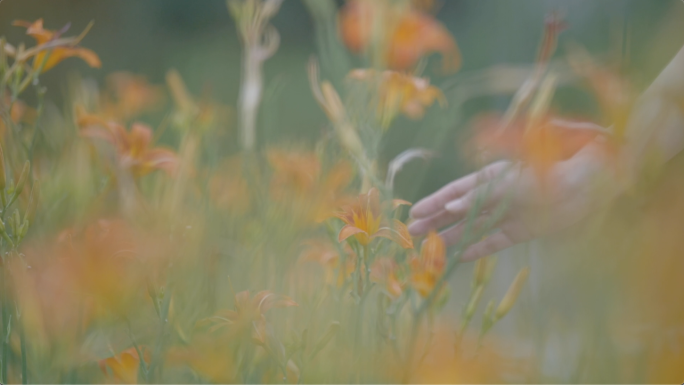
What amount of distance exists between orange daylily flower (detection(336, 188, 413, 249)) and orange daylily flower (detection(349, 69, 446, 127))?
0.31 feet

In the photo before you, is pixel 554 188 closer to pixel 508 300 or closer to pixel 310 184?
pixel 508 300

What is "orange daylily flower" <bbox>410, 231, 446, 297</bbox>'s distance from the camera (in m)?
0.43

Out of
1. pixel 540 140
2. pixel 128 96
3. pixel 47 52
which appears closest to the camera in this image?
pixel 540 140

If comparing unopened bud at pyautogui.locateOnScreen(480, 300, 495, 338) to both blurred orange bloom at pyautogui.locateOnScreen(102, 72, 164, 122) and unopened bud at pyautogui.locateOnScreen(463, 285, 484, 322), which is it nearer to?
unopened bud at pyautogui.locateOnScreen(463, 285, 484, 322)

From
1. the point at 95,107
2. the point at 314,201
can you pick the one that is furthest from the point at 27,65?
the point at 314,201

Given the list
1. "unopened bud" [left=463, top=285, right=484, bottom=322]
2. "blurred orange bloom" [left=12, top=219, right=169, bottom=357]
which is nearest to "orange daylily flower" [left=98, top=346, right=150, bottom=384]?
"blurred orange bloom" [left=12, top=219, right=169, bottom=357]

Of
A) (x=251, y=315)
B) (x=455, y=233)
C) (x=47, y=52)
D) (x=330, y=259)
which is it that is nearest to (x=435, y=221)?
(x=455, y=233)

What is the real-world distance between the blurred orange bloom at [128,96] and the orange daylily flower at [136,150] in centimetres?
13

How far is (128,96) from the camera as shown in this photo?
681mm

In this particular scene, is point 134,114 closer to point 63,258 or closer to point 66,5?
point 66,5

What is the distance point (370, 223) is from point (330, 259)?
7 cm

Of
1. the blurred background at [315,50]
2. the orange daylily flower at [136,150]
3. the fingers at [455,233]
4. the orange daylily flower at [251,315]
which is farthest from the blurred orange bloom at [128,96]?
the fingers at [455,233]

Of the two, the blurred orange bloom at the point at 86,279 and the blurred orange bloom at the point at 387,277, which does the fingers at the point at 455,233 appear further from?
the blurred orange bloom at the point at 86,279

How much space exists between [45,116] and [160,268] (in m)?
0.43
